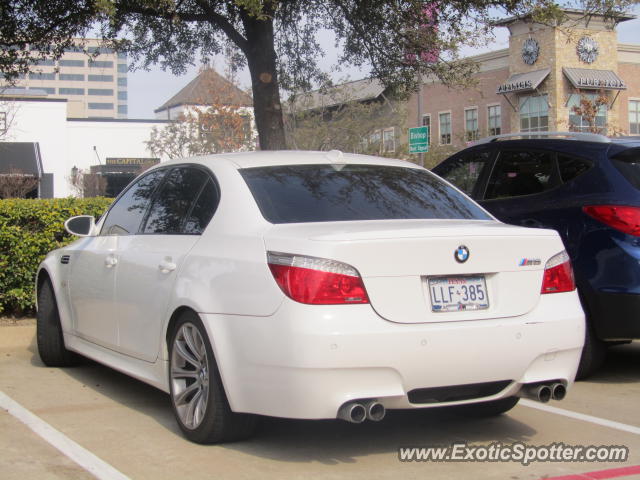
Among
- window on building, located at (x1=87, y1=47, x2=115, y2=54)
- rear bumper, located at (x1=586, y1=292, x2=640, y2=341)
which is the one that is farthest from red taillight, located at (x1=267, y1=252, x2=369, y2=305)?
window on building, located at (x1=87, y1=47, x2=115, y2=54)

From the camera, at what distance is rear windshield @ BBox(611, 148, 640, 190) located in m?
6.60

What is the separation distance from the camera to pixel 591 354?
6789mm

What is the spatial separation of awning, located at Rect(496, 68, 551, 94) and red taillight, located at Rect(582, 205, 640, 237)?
39025 mm

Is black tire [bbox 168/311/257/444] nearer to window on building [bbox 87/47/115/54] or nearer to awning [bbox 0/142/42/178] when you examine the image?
window on building [bbox 87/47/115/54]

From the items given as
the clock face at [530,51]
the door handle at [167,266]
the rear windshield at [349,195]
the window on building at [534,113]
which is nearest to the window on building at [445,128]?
the window on building at [534,113]

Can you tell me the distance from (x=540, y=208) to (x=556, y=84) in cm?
3916

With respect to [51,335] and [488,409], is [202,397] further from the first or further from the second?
[51,335]

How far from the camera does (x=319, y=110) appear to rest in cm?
3531

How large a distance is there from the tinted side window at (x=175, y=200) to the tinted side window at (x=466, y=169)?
307 centimetres

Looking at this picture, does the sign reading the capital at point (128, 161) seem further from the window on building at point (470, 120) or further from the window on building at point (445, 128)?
the window on building at point (470, 120)

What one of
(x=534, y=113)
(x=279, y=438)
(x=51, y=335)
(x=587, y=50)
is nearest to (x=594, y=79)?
(x=587, y=50)

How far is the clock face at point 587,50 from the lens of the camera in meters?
44.9

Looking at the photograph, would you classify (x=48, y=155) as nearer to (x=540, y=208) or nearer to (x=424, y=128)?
(x=424, y=128)

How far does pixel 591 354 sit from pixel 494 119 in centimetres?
4275
